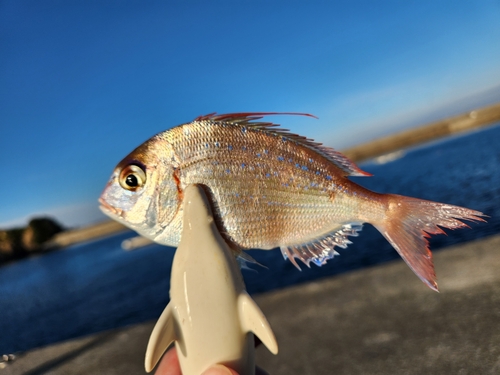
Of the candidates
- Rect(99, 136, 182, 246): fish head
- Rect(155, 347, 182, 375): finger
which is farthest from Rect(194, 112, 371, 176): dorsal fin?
Rect(155, 347, 182, 375): finger

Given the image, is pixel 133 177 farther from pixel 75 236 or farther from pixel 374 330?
pixel 75 236

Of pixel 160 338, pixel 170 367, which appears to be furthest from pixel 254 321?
pixel 170 367

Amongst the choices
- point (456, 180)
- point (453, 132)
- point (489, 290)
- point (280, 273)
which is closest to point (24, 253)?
point (280, 273)

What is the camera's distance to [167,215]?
1.52m

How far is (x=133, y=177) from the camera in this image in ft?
A: 4.92

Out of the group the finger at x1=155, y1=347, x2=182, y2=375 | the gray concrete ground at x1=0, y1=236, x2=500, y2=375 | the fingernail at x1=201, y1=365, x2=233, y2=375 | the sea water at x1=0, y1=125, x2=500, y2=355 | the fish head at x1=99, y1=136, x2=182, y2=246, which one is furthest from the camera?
the sea water at x1=0, y1=125, x2=500, y2=355

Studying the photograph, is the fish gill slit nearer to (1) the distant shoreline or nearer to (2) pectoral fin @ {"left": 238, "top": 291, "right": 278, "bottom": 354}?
(2) pectoral fin @ {"left": 238, "top": 291, "right": 278, "bottom": 354}

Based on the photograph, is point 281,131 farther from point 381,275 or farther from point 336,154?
point 381,275

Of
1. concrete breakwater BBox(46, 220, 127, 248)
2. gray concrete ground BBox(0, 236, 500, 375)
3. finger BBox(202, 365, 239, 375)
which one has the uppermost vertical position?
finger BBox(202, 365, 239, 375)

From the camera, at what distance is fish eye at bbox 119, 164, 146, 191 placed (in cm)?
150

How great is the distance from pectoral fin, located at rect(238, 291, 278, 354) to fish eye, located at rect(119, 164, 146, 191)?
70cm

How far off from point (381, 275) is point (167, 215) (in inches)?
200

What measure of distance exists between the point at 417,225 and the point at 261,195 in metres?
0.73

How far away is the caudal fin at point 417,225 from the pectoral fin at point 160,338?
1.10 meters
